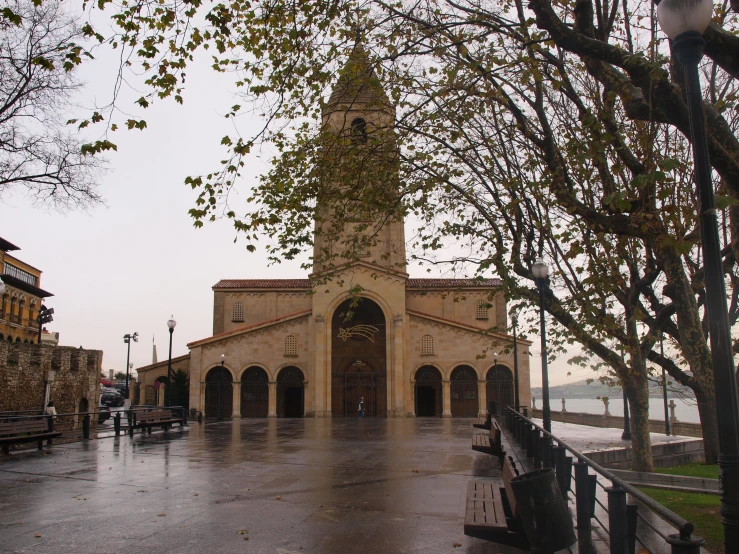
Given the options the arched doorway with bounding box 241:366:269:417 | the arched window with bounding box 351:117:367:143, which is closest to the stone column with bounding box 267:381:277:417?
the arched doorway with bounding box 241:366:269:417

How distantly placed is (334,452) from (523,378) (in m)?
28.0

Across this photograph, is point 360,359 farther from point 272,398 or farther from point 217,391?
point 217,391

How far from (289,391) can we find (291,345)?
13.3 feet

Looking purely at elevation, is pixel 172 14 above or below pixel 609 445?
above

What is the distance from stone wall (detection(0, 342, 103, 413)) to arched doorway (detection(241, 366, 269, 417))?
40.0ft

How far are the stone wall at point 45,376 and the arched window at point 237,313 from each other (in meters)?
17.9

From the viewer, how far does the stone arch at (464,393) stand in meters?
41.1

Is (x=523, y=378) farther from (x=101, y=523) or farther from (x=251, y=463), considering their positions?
(x=101, y=523)

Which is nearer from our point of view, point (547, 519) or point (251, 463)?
point (547, 519)

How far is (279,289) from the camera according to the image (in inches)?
1909

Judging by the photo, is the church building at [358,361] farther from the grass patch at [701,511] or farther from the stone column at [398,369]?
the grass patch at [701,511]

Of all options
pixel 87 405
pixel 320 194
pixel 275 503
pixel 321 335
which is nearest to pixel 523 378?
pixel 321 335

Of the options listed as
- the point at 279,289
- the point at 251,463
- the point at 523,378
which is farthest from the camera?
the point at 279,289

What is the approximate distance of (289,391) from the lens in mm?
44094
